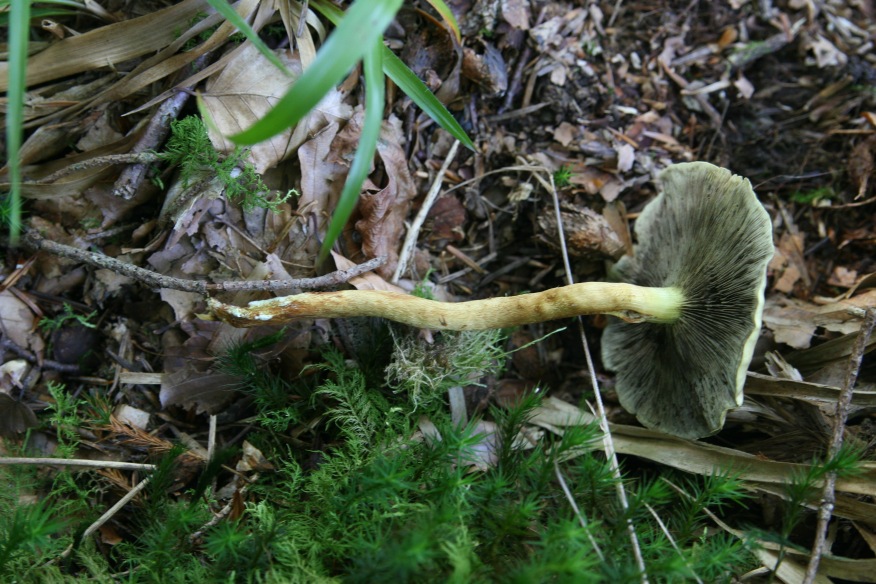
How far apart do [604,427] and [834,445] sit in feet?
2.72

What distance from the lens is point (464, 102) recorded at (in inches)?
118

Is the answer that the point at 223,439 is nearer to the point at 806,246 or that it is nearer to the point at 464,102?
the point at 464,102

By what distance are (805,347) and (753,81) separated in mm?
1644

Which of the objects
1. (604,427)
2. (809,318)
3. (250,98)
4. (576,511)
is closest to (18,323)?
(250,98)

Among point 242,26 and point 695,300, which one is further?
point 695,300

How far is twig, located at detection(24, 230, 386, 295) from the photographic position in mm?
2402

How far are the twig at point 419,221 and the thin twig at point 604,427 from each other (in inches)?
18.8

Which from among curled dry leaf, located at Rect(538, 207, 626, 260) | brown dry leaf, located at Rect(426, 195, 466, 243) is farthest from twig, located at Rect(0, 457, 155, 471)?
curled dry leaf, located at Rect(538, 207, 626, 260)

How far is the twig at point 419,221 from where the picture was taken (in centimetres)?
281

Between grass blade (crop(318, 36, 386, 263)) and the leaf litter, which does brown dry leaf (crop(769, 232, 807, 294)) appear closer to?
the leaf litter

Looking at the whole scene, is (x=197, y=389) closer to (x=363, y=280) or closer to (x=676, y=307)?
(x=363, y=280)

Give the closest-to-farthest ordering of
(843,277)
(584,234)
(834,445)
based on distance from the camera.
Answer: (834,445)
(584,234)
(843,277)

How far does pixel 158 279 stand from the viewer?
2398mm

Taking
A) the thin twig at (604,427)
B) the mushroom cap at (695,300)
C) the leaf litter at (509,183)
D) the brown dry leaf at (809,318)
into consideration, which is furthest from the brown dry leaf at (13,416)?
the brown dry leaf at (809,318)
